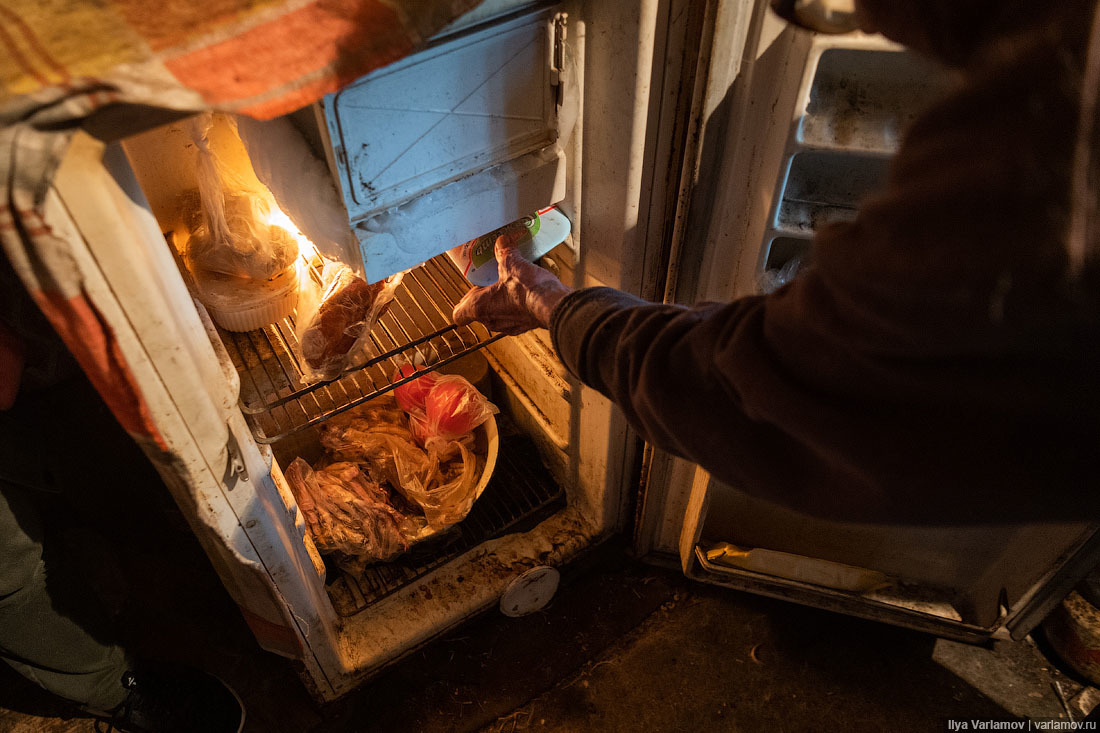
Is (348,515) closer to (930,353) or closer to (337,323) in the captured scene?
(337,323)

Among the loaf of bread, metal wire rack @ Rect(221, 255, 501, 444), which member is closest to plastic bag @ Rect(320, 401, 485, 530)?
metal wire rack @ Rect(221, 255, 501, 444)

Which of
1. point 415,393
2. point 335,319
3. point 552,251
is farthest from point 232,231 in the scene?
point 415,393

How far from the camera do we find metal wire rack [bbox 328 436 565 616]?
1.77m

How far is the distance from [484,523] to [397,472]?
0.31 meters

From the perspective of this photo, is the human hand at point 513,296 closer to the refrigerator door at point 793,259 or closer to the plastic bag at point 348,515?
the refrigerator door at point 793,259

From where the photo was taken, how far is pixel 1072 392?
61 cm

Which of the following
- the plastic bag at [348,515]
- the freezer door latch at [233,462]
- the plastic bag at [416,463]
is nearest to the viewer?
the freezer door latch at [233,462]

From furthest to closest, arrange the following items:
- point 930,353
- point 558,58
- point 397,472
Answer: point 397,472, point 558,58, point 930,353

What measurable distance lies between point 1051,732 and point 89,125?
2.39 m

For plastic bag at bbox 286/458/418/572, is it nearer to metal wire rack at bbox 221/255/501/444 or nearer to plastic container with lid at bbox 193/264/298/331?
metal wire rack at bbox 221/255/501/444

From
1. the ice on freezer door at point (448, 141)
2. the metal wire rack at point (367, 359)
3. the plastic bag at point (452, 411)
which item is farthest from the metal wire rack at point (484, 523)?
the ice on freezer door at point (448, 141)

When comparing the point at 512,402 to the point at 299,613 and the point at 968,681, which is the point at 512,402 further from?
the point at 968,681

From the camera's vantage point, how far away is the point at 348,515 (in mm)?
1675

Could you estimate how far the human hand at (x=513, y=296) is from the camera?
1.13m
